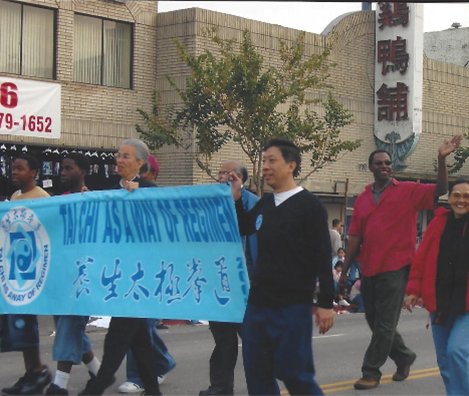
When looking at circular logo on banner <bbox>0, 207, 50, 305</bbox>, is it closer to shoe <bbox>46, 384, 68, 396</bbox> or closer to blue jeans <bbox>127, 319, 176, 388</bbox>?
shoe <bbox>46, 384, 68, 396</bbox>

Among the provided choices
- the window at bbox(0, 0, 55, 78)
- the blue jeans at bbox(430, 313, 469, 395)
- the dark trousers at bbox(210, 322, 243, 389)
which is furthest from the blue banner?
the window at bbox(0, 0, 55, 78)

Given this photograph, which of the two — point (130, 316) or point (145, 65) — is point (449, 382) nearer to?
point (130, 316)

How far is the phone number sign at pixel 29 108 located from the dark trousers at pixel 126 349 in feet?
41.2

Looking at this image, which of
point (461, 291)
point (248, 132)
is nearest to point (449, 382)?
point (461, 291)

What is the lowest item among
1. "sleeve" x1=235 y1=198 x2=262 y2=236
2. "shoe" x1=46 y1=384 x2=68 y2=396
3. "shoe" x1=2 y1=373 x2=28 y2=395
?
"shoe" x1=2 y1=373 x2=28 y2=395

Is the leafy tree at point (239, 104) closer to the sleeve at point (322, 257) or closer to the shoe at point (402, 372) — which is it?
the shoe at point (402, 372)

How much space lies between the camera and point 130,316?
6555 mm

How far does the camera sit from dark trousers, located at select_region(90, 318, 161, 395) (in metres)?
6.31

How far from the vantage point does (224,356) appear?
287 inches

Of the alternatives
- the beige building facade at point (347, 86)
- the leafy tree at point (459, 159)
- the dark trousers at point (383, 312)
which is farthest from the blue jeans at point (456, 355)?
the leafy tree at point (459, 159)

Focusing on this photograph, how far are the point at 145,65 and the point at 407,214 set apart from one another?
48.9ft

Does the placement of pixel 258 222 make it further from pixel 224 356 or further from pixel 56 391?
pixel 56 391

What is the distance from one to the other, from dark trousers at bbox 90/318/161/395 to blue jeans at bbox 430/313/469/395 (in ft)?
6.70

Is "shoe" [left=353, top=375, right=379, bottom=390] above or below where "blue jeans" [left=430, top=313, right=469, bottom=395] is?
below
